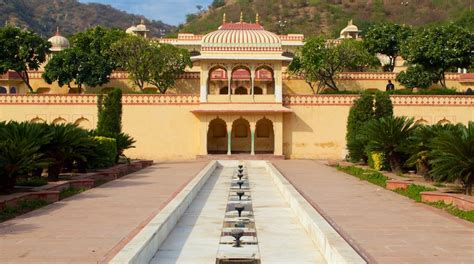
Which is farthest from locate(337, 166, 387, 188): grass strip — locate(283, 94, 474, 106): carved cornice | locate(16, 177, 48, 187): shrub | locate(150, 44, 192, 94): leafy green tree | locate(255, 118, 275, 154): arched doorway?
locate(150, 44, 192, 94): leafy green tree

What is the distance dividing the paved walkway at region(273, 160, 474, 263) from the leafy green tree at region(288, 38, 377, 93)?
2400 cm

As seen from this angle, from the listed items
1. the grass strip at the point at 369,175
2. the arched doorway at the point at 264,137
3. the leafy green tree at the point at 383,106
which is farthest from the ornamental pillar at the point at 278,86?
the grass strip at the point at 369,175

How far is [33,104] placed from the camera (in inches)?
1374

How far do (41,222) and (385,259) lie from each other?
573 centimetres

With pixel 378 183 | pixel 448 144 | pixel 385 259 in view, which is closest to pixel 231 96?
pixel 378 183

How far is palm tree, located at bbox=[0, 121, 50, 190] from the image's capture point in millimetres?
14413

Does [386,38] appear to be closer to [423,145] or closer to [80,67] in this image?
[80,67]

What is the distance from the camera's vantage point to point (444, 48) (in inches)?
1510

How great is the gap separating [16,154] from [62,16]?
454 ft

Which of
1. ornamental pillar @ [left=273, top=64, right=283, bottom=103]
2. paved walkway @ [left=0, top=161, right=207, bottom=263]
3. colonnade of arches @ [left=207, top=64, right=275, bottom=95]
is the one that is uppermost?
colonnade of arches @ [left=207, top=64, right=275, bottom=95]

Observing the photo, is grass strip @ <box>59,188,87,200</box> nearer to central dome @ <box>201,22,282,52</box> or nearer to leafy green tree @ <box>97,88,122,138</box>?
leafy green tree @ <box>97,88,122,138</box>

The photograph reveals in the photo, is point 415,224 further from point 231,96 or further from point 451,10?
point 451,10

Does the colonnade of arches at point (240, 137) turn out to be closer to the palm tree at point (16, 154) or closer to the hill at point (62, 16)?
the palm tree at point (16, 154)

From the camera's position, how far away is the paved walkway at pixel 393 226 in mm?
8633
